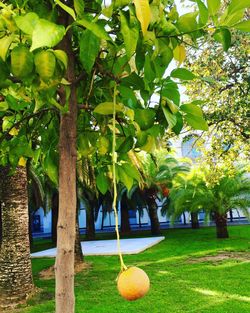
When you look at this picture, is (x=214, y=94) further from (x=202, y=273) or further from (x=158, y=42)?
(x=158, y=42)

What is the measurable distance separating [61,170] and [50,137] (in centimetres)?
52

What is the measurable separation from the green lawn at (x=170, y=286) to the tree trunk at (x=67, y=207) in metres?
5.78

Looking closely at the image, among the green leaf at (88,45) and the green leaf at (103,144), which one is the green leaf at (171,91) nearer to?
the green leaf at (88,45)

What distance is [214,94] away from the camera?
31.9 ft

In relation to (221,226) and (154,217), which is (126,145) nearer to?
(221,226)

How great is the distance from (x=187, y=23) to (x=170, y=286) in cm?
803

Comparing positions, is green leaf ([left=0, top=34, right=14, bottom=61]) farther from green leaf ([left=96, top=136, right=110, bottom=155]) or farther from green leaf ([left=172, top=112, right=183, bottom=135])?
green leaf ([left=96, top=136, right=110, bottom=155])

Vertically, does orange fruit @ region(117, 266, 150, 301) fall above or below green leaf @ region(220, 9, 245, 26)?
below

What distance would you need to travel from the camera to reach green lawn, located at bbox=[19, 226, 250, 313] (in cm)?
706

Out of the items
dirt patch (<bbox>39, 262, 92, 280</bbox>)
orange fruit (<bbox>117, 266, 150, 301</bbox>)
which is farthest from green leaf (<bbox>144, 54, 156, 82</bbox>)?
dirt patch (<bbox>39, 262, 92, 280</bbox>)

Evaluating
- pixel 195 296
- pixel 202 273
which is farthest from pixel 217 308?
pixel 202 273

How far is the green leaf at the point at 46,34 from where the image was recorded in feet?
3.04

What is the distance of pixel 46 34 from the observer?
37.4 inches

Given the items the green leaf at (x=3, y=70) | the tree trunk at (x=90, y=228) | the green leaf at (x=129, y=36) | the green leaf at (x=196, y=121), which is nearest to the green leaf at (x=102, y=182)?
the green leaf at (x=196, y=121)
